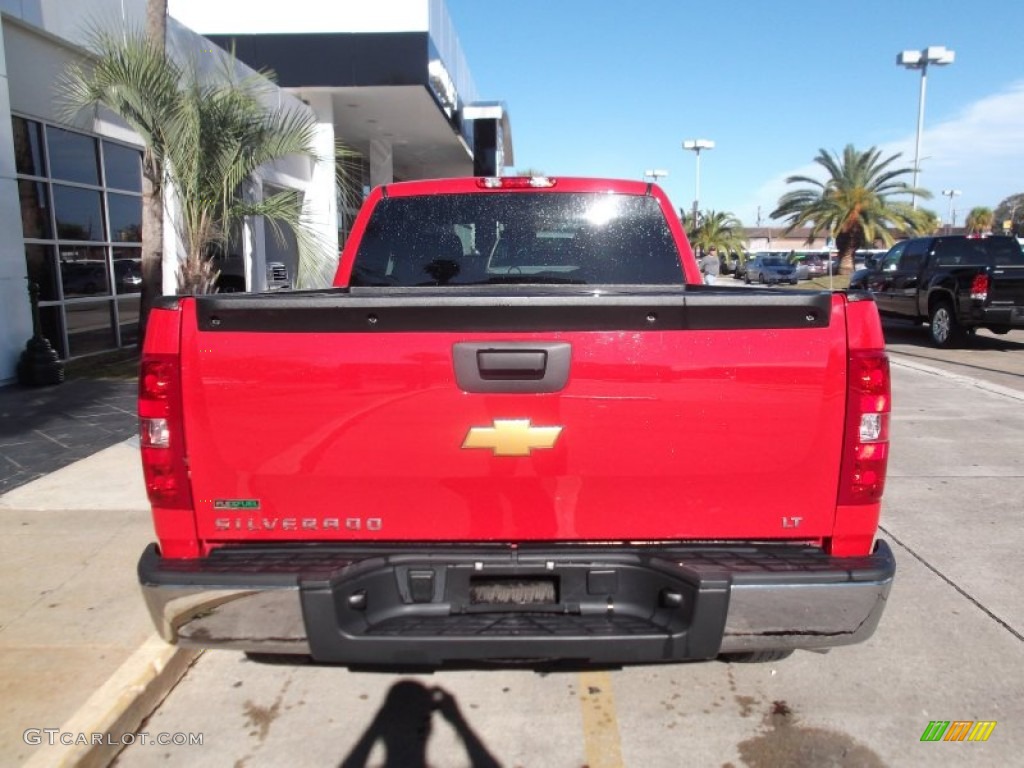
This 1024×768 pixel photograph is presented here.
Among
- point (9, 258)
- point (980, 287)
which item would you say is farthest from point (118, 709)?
point (980, 287)

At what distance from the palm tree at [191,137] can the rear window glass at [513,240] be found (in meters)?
5.58

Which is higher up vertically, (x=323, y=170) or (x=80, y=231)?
(x=323, y=170)

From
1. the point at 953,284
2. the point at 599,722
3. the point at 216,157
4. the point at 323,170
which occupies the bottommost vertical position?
the point at 599,722

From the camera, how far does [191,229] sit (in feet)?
29.0

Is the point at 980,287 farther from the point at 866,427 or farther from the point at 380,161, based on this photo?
the point at 380,161

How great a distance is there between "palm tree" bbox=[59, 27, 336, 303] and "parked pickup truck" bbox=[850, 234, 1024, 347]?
10769 mm

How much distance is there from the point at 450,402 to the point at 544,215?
1.93 m

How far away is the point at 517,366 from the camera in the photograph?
2434mm

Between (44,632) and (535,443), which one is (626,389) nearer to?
(535,443)

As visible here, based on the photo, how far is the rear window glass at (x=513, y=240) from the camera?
399 cm

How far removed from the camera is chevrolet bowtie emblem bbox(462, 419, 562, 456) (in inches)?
96.0

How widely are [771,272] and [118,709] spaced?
40.7m

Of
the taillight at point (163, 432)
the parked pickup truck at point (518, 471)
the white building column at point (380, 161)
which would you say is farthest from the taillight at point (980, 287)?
the white building column at point (380, 161)

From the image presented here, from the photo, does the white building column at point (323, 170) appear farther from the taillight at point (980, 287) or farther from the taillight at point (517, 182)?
the taillight at point (517, 182)
